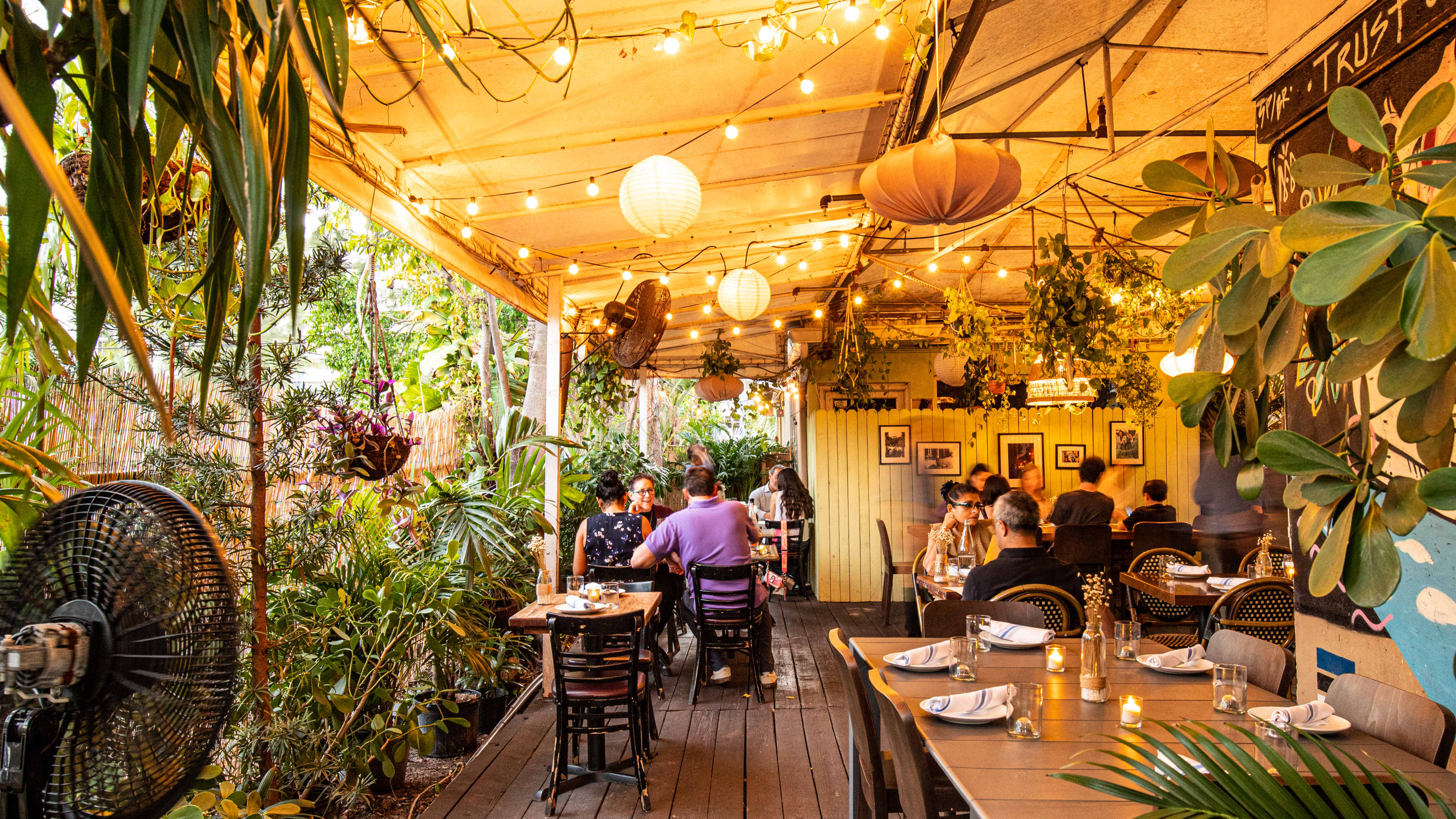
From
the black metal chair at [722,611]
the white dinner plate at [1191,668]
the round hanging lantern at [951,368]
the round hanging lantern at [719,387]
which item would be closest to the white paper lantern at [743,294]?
the black metal chair at [722,611]

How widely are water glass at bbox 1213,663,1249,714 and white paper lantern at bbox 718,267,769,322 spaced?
3492 millimetres

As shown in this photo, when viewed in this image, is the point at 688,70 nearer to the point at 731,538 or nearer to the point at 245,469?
the point at 245,469

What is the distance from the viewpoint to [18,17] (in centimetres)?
62

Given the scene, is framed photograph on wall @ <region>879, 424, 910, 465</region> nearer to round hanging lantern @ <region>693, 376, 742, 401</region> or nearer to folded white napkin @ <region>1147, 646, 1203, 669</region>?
round hanging lantern @ <region>693, 376, 742, 401</region>

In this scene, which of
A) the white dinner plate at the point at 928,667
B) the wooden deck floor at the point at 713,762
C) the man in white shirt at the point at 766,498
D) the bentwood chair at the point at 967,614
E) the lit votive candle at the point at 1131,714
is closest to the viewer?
the lit votive candle at the point at 1131,714

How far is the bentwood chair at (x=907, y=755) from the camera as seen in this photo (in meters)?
2.12

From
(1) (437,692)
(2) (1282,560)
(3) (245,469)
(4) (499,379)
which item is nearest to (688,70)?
(3) (245,469)

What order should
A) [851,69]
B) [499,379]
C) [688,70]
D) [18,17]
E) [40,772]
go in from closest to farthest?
[18,17]
[40,772]
[688,70]
[851,69]
[499,379]

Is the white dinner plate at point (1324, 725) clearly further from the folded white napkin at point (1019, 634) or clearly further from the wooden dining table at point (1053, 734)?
the folded white napkin at point (1019, 634)

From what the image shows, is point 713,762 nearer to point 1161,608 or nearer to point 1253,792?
point 1161,608

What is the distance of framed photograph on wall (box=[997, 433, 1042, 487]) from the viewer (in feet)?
31.5

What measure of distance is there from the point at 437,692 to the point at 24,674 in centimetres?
340

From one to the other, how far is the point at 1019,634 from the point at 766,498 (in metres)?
6.53

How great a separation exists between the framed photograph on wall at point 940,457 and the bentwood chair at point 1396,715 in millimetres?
7154
